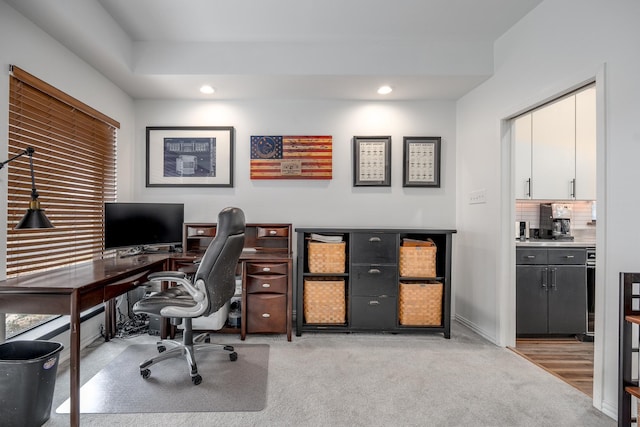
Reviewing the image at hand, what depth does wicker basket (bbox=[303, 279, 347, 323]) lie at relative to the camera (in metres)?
3.08

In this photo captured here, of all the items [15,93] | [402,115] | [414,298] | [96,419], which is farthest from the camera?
[402,115]

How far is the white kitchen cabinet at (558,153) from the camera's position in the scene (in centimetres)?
333

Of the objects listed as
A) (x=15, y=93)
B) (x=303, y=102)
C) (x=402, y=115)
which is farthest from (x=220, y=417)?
(x=402, y=115)

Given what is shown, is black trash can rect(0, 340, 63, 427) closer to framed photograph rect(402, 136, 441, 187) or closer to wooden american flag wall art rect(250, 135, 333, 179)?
wooden american flag wall art rect(250, 135, 333, 179)

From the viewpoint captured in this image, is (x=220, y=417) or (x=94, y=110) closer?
(x=220, y=417)

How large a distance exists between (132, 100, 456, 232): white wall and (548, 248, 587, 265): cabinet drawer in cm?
99

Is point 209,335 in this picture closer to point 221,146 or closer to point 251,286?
point 251,286

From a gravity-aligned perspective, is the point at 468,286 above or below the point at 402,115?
below

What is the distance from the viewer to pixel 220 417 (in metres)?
1.83

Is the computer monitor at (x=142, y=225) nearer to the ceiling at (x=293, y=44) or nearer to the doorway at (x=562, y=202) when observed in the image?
the ceiling at (x=293, y=44)

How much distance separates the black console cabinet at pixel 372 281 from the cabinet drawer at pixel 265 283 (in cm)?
20

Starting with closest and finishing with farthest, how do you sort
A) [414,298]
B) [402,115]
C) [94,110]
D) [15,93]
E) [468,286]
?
[15,93] < [94,110] < [414,298] < [468,286] < [402,115]

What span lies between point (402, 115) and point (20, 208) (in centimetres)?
350

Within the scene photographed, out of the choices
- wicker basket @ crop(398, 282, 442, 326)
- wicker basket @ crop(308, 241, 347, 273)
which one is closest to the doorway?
wicker basket @ crop(398, 282, 442, 326)
